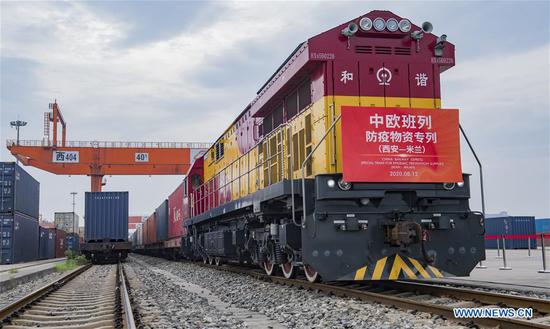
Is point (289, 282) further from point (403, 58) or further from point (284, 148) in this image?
point (403, 58)

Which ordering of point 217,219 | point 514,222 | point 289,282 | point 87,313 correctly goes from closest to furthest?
point 87,313
point 289,282
point 217,219
point 514,222

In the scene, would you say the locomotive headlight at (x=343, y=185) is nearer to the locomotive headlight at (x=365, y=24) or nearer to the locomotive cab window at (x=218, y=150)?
the locomotive headlight at (x=365, y=24)

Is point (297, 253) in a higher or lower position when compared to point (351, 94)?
lower

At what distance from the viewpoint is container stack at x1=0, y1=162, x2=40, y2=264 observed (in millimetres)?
24969

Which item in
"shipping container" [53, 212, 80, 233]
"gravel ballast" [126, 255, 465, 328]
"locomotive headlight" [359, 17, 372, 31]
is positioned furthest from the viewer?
"shipping container" [53, 212, 80, 233]

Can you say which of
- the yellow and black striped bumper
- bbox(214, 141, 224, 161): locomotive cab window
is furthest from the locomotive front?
bbox(214, 141, 224, 161): locomotive cab window

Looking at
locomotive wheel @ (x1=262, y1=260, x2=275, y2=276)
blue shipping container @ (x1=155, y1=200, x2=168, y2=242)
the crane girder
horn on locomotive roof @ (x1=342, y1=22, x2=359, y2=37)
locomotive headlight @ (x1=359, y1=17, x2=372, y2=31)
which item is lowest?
locomotive wheel @ (x1=262, y1=260, x2=275, y2=276)

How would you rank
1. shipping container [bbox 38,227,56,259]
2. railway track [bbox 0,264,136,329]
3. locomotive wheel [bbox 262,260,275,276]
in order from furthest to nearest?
1. shipping container [bbox 38,227,56,259]
2. locomotive wheel [bbox 262,260,275,276]
3. railway track [bbox 0,264,136,329]

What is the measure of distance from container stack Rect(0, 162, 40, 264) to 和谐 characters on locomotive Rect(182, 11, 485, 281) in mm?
18957

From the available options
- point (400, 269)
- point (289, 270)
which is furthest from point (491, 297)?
point (289, 270)

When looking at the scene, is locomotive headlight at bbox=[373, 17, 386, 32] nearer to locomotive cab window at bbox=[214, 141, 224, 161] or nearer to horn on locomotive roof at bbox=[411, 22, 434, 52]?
horn on locomotive roof at bbox=[411, 22, 434, 52]

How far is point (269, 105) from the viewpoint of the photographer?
11.1 m

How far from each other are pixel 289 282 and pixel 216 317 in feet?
9.45

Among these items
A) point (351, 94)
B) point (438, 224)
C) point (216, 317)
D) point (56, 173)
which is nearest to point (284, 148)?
point (351, 94)
